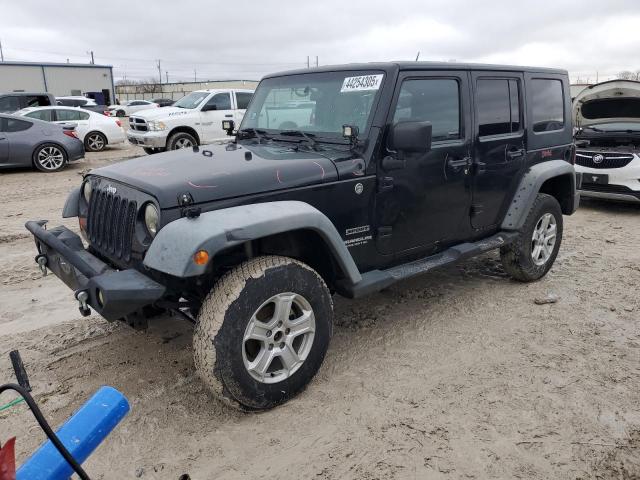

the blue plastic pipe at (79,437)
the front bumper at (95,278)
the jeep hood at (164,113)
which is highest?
the jeep hood at (164,113)

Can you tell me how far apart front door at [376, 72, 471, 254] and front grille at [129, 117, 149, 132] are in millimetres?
10233

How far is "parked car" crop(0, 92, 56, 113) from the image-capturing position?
15.8m

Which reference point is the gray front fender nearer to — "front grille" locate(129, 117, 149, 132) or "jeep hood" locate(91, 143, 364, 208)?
"jeep hood" locate(91, 143, 364, 208)

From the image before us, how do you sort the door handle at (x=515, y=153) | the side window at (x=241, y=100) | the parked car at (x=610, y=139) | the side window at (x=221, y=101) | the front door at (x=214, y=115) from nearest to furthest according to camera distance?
the door handle at (x=515, y=153) → the parked car at (x=610, y=139) → the front door at (x=214, y=115) → the side window at (x=221, y=101) → the side window at (x=241, y=100)

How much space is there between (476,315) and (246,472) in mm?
2514

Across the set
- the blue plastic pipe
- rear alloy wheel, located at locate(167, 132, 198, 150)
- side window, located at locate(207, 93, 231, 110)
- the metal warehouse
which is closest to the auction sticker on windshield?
the blue plastic pipe

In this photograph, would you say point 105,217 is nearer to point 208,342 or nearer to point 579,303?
point 208,342

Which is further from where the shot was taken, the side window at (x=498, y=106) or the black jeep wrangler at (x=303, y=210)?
the side window at (x=498, y=106)

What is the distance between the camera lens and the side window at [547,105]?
15.8 ft

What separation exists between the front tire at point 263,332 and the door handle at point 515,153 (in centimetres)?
236

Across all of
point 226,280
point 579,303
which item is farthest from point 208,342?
point 579,303

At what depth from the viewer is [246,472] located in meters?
2.56

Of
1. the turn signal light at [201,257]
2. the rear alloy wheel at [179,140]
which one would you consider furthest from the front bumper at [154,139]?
the turn signal light at [201,257]

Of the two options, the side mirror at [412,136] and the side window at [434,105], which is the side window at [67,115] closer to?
the side window at [434,105]
